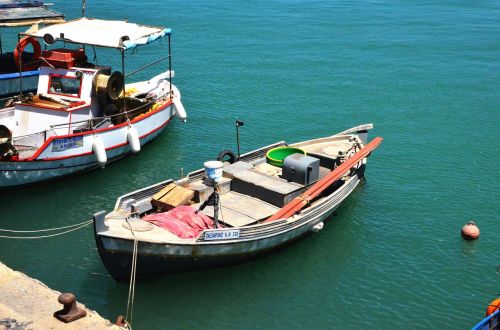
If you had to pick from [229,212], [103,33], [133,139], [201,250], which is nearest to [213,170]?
[201,250]

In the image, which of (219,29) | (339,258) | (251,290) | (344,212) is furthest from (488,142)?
(219,29)

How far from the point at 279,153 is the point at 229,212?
4800 millimetres

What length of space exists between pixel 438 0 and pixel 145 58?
119 feet

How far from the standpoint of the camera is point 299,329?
1752cm

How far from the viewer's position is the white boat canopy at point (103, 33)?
2684 cm

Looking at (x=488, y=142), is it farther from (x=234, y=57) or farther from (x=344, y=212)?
(x=234, y=57)

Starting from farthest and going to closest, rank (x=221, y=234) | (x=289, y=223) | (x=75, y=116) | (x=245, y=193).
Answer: (x=75, y=116) → (x=245, y=193) → (x=289, y=223) → (x=221, y=234)

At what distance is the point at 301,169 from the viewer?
21891 millimetres

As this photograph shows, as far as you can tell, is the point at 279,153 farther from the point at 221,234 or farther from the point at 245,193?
the point at 221,234

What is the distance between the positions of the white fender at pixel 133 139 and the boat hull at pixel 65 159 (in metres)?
0.16

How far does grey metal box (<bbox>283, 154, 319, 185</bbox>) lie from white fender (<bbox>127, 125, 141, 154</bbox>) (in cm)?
764

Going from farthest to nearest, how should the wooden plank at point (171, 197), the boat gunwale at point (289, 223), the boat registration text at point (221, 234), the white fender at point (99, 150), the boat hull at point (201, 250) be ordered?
the white fender at point (99, 150) → the wooden plank at point (171, 197) → the boat registration text at point (221, 234) → the boat gunwale at point (289, 223) → the boat hull at point (201, 250)

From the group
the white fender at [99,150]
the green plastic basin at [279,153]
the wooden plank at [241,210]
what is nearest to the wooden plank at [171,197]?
the wooden plank at [241,210]

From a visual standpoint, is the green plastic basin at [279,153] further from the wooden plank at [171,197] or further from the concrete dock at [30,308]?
the concrete dock at [30,308]
